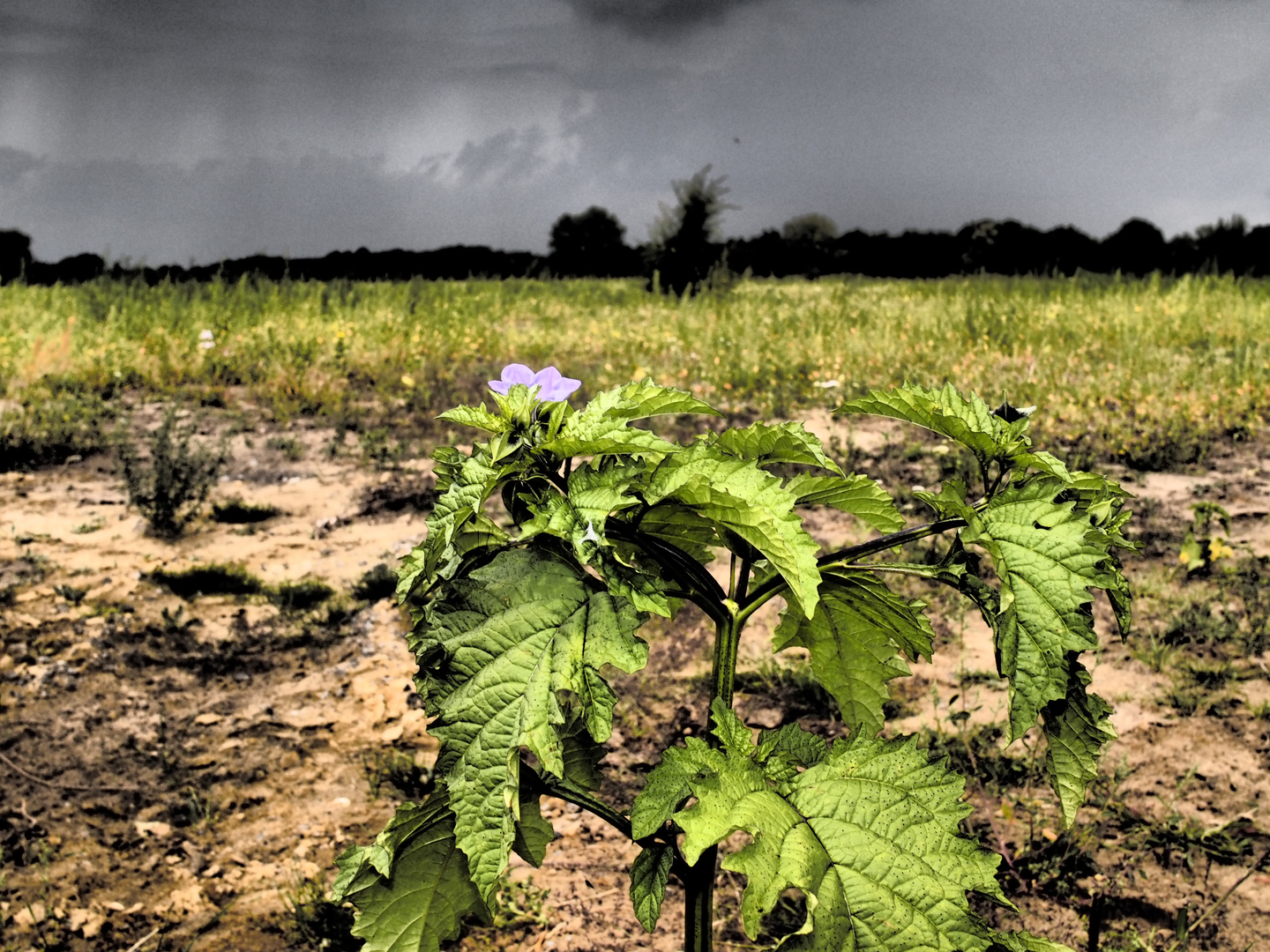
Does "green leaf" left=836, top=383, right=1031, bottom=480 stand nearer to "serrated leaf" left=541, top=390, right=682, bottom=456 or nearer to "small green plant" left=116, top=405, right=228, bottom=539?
"serrated leaf" left=541, top=390, right=682, bottom=456

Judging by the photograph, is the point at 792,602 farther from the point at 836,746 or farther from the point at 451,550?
the point at 451,550

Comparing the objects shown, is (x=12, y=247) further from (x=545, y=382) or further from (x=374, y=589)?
(x=545, y=382)

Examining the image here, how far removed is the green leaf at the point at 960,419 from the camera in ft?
4.12

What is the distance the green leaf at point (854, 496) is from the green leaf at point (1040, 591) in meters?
0.12

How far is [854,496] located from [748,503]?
259 millimetres

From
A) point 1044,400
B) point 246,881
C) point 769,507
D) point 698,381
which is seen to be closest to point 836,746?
point 769,507

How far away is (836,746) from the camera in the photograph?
1.20 metres

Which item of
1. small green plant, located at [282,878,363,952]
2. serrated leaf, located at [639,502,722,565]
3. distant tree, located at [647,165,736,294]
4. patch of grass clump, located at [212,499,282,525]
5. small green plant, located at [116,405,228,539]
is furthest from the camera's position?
distant tree, located at [647,165,736,294]

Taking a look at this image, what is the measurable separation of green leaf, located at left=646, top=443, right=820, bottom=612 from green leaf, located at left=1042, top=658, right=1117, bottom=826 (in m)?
0.41

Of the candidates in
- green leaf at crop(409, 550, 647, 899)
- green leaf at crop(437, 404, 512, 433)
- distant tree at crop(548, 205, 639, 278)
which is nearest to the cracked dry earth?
green leaf at crop(409, 550, 647, 899)

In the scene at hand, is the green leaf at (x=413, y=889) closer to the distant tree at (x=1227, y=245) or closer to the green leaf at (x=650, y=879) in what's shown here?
the green leaf at (x=650, y=879)

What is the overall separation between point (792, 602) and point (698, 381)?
6.06 meters

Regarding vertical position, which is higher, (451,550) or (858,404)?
(858,404)

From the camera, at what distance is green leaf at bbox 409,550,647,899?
1036mm
